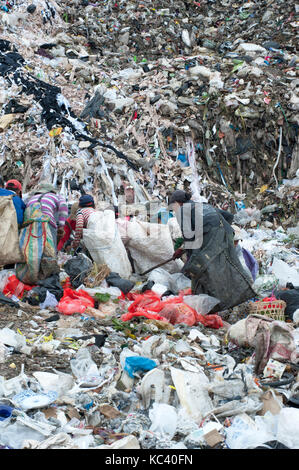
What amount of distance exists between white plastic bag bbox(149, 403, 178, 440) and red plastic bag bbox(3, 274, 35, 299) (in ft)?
9.00

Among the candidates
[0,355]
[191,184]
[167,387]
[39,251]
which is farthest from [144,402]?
[191,184]

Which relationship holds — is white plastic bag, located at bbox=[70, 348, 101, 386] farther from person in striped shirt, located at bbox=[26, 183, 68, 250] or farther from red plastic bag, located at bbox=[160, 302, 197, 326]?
person in striped shirt, located at bbox=[26, 183, 68, 250]

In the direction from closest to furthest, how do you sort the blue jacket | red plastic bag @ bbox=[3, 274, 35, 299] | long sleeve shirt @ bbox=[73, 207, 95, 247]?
red plastic bag @ bbox=[3, 274, 35, 299], the blue jacket, long sleeve shirt @ bbox=[73, 207, 95, 247]

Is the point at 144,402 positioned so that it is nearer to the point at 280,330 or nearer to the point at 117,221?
the point at 280,330

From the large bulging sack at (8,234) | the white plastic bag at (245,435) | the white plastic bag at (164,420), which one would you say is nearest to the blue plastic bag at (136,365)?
the white plastic bag at (164,420)

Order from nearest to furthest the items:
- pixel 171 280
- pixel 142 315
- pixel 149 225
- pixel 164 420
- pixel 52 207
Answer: pixel 164 420
pixel 142 315
pixel 52 207
pixel 171 280
pixel 149 225

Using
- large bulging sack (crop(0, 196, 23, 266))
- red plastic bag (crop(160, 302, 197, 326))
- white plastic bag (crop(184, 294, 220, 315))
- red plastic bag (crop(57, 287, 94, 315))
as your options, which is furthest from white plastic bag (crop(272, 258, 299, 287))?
large bulging sack (crop(0, 196, 23, 266))

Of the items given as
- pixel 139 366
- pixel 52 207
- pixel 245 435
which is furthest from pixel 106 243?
pixel 245 435

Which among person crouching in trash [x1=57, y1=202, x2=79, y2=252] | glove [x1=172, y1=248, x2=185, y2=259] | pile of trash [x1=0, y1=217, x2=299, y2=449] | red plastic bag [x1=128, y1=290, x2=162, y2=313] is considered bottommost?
pile of trash [x1=0, y1=217, x2=299, y2=449]

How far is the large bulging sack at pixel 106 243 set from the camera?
592cm

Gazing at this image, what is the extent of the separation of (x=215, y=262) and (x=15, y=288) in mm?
2104

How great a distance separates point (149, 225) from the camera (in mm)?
6270

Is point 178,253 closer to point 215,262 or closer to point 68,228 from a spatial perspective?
point 215,262

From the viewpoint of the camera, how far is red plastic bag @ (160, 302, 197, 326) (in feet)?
15.5
